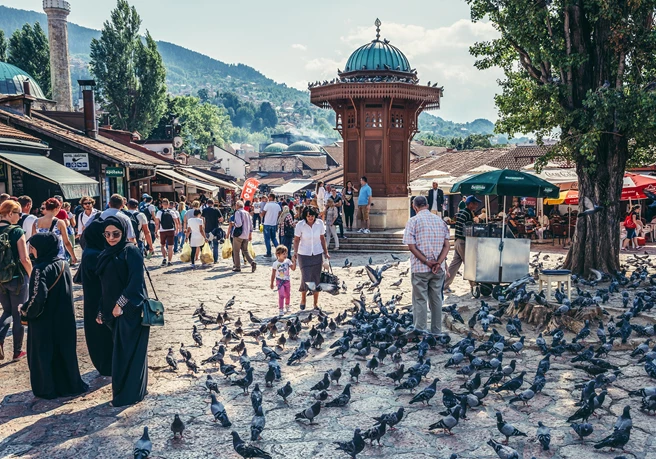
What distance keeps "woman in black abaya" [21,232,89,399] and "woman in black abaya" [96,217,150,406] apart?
499 millimetres

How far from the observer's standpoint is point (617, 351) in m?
7.25

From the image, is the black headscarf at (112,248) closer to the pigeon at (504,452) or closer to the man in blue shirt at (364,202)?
the pigeon at (504,452)

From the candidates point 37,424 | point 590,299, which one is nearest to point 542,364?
point 590,299

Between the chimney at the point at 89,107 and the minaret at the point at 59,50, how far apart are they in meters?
17.7

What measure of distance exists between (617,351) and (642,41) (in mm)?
6716

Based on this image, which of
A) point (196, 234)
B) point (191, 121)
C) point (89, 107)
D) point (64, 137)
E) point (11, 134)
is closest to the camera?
point (196, 234)

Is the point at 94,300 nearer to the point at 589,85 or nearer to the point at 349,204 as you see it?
the point at 589,85

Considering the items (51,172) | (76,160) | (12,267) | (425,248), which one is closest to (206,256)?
(51,172)

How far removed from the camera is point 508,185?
32.1ft

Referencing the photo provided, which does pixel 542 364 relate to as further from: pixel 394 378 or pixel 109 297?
pixel 109 297

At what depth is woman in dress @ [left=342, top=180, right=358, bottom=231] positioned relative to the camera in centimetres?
1795

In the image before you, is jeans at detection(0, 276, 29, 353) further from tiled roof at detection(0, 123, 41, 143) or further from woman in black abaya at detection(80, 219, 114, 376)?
tiled roof at detection(0, 123, 41, 143)

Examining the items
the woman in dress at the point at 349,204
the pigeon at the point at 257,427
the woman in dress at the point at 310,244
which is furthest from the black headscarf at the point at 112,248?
the woman in dress at the point at 349,204

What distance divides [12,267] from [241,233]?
21.4ft
